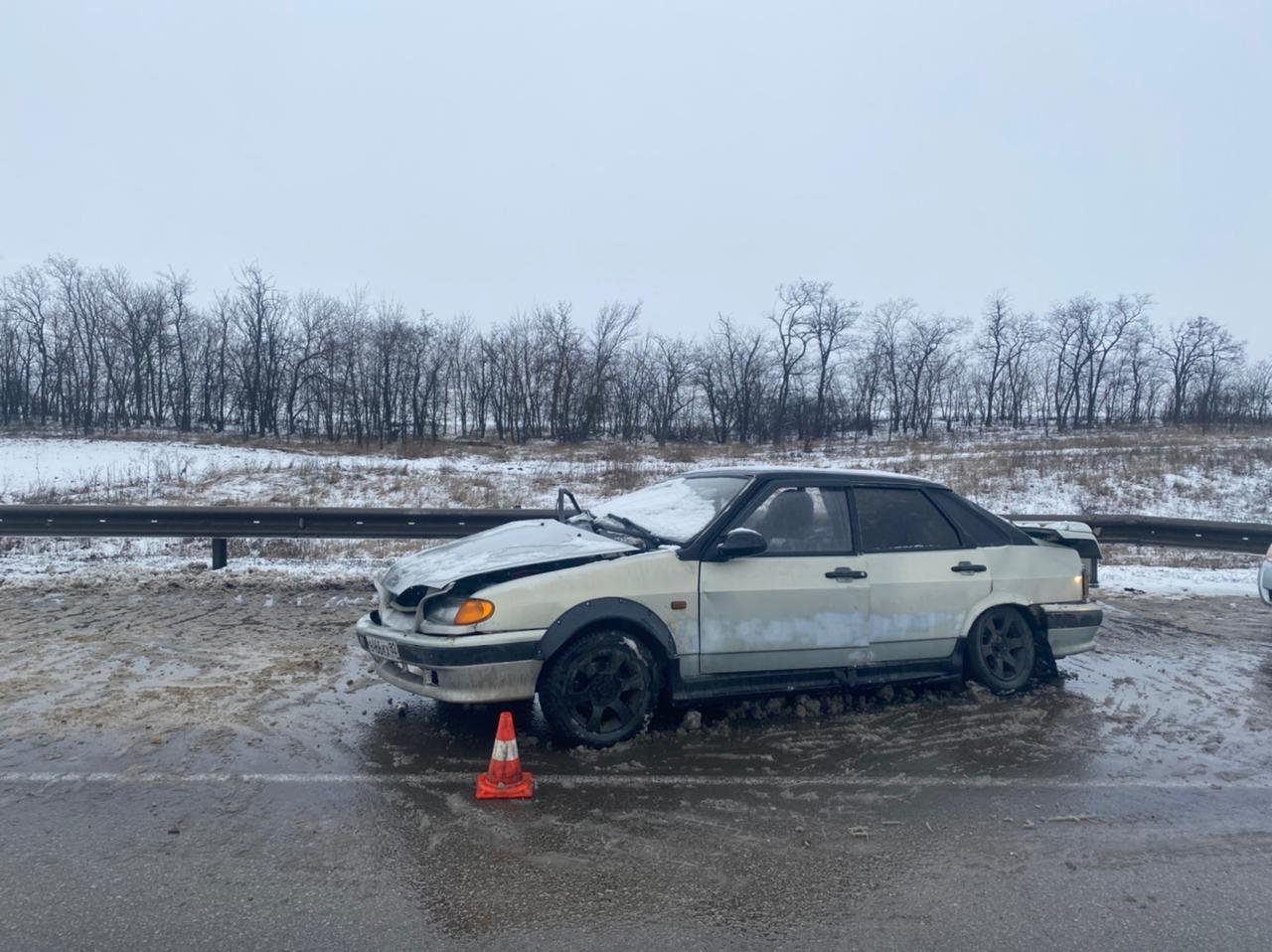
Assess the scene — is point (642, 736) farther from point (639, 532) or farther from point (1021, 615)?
point (1021, 615)

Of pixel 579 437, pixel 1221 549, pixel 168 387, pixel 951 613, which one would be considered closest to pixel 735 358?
pixel 579 437

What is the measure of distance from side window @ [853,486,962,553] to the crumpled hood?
1725 mm

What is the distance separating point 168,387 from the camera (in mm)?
63094

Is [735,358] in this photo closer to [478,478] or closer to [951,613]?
[478,478]

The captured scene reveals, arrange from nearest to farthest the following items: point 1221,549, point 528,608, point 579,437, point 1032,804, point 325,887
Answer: point 325,887 < point 1032,804 < point 528,608 < point 1221,549 < point 579,437

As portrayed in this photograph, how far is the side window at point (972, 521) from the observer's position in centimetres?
623

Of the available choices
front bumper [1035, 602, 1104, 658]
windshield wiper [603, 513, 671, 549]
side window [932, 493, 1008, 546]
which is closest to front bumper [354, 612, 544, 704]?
windshield wiper [603, 513, 671, 549]

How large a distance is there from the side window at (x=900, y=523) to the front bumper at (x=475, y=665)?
2430 millimetres


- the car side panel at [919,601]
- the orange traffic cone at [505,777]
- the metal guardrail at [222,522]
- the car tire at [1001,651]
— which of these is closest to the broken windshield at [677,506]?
the car side panel at [919,601]

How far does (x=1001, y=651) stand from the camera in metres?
6.16

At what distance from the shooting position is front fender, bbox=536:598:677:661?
4.82 metres

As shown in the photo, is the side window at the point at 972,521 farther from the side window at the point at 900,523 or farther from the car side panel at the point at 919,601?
the car side panel at the point at 919,601

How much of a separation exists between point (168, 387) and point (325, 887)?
68829mm

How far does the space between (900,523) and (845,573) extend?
74 centimetres
